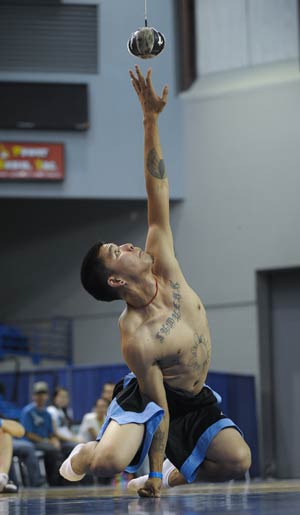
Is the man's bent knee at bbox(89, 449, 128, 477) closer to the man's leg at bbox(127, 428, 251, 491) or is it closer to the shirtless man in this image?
the shirtless man

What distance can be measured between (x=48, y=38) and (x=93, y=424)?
26.1ft

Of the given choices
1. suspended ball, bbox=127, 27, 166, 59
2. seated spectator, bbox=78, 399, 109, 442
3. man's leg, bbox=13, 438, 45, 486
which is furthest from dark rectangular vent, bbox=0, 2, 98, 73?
suspended ball, bbox=127, 27, 166, 59

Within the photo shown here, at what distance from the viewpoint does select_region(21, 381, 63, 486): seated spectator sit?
39.4ft

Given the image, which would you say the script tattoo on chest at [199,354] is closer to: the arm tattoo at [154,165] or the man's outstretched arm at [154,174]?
the man's outstretched arm at [154,174]

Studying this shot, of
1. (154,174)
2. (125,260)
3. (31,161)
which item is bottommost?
(125,260)

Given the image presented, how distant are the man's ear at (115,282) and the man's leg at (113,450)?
0.72 m

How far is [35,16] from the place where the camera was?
17.9 m

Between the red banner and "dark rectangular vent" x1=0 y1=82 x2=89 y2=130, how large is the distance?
0.34m

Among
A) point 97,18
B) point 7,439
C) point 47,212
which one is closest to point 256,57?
point 97,18

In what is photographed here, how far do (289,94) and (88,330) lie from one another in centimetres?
555

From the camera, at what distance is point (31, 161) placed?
1723cm

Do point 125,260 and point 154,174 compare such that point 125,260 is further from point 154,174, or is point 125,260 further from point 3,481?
point 3,481

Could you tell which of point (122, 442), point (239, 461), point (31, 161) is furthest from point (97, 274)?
point (31, 161)

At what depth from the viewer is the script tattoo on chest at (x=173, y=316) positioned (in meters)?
5.49
